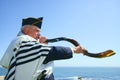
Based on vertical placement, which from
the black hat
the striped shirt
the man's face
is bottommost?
the striped shirt

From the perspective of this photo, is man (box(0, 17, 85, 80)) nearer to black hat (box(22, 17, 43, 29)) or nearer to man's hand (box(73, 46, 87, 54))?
man's hand (box(73, 46, 87, 54))

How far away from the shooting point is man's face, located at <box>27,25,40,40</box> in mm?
4176

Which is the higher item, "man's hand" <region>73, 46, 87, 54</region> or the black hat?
the black hat

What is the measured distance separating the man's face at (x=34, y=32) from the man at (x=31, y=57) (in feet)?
0.18

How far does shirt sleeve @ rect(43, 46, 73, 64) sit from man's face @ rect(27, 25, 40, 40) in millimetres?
337

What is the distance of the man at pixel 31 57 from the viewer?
154 inches

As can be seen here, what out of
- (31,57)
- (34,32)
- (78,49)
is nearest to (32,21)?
(34,32)

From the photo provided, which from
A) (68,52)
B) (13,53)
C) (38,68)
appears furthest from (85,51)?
(13,53)

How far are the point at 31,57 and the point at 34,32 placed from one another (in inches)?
16.2

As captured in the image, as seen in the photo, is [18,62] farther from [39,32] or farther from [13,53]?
[39,32]

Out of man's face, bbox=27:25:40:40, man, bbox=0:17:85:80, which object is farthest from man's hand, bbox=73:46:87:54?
man's face, bbox=27:25:40:40

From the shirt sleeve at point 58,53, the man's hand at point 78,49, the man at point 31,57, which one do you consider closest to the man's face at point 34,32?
the man at point 31,57

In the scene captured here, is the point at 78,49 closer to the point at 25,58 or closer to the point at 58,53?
the point at 58,53

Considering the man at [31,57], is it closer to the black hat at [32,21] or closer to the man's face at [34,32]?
the man's face at [34,32]
